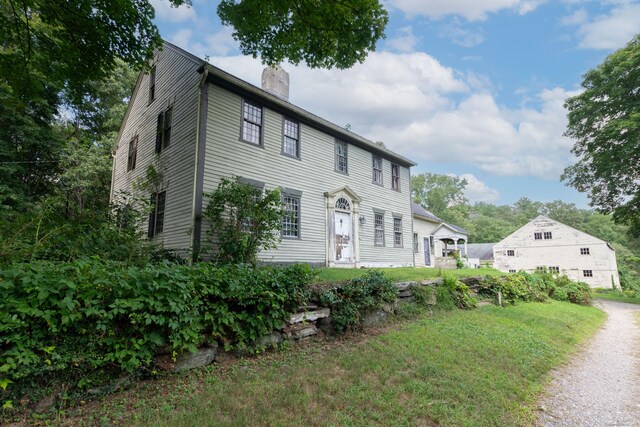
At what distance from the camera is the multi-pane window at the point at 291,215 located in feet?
34.7

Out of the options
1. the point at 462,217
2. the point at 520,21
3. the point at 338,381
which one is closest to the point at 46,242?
the point at 338,381

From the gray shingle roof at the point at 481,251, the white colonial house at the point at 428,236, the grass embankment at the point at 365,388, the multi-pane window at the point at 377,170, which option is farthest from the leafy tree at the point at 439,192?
the grass embankment at the point at 365,388

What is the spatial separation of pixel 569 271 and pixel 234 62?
116 ft

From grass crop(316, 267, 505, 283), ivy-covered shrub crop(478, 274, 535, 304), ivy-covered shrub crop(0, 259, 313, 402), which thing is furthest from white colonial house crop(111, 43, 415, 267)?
ivy-covered shrub crop(0, 259, 313, 402)

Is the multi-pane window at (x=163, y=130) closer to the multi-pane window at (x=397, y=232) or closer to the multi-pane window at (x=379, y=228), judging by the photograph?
the multi-pane window at (x=379, y=228)

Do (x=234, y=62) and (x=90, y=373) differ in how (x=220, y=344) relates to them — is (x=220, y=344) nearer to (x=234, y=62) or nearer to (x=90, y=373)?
(x=90, y=373)

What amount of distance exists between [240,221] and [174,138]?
4120 mm

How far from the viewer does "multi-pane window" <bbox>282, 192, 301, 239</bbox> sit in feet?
34.7

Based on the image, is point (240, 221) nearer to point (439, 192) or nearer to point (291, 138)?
point (291, 138)

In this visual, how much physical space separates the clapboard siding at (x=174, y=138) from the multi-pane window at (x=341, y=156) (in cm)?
584

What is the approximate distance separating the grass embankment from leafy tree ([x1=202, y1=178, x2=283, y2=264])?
3.76 meters

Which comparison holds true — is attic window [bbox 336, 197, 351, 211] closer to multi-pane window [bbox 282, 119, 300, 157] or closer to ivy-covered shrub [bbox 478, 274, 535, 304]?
multi-pane window [bbox 282, 119, 300, 157]

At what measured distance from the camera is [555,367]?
17.5ft

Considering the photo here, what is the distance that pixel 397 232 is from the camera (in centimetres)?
1547
